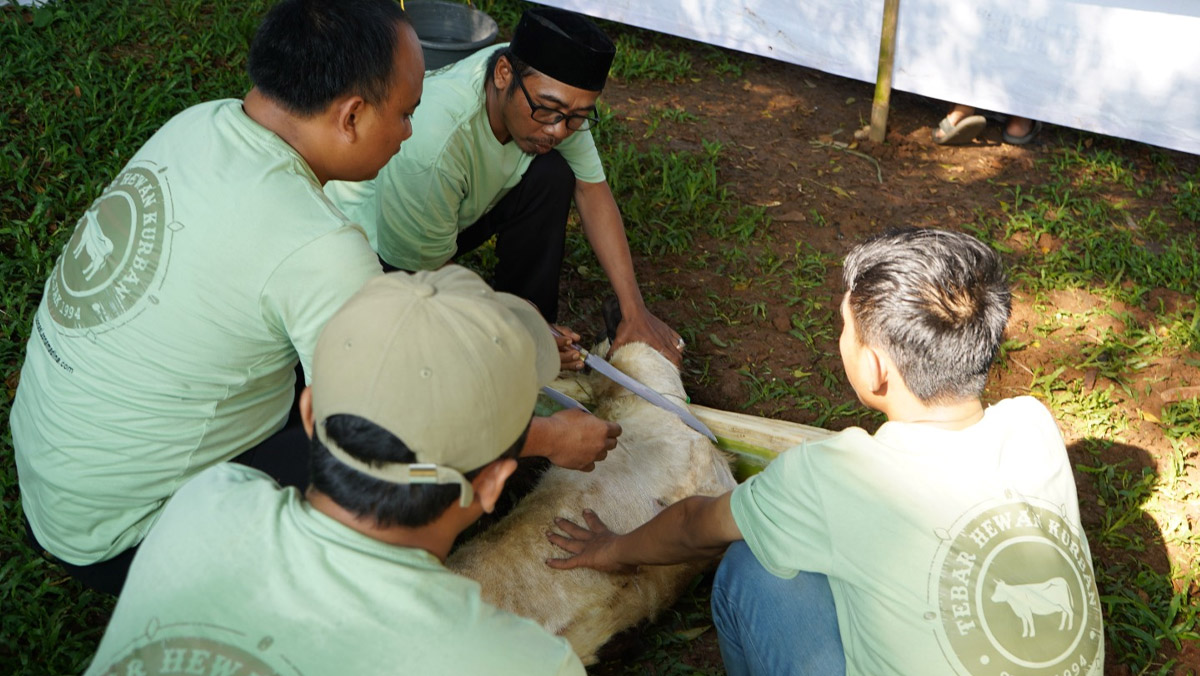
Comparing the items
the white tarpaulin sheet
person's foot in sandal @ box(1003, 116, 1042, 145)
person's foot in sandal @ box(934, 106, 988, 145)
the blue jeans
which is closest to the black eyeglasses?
the blue jeans

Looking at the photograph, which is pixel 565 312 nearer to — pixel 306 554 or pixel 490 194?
pixel 490 194

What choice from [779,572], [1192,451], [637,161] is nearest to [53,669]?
[779,572]

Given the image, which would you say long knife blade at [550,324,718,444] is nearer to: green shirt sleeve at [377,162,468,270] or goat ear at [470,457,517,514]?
green shirt sleeve at [377,162,468,270]

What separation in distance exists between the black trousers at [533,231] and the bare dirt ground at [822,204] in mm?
400

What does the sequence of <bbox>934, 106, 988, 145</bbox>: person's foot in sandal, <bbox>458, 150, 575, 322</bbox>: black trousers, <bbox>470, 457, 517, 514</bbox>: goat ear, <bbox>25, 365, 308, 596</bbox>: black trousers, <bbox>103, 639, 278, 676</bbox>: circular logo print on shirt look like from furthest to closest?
1. <bbox>934, 106, 988, 145</bbox>: person's foot in sandal
2. <bbox>458, 150, 575, 322</bbox>: black trousers
3. <bbox>25, 365, 308, 596</bbox>: black trousers
4. <bbox>470, 457, 517, 514</bbox>: goat ear
5. <bbox>103, 639, 278, 676</bbox>: circular logo print on shirt

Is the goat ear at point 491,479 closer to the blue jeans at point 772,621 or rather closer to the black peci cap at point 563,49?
the blue jeans at point 772,621

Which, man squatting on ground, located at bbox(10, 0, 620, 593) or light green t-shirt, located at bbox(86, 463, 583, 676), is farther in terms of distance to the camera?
man squatting on ground, located at bbox(10, 0, 620, 593)

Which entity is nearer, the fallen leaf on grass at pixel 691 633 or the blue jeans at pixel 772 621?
the blue jeans at pixel 772 621

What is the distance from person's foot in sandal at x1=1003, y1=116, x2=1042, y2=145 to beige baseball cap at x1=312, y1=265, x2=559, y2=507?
4428mm

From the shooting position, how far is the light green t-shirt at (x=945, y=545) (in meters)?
1.91

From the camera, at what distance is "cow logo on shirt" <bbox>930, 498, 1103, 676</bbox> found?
190cm

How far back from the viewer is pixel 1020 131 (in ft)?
17.1

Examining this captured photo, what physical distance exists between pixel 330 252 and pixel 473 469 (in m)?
0.73

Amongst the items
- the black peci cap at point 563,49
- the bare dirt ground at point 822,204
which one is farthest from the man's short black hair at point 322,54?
the bare dirt ground at point 822,204
